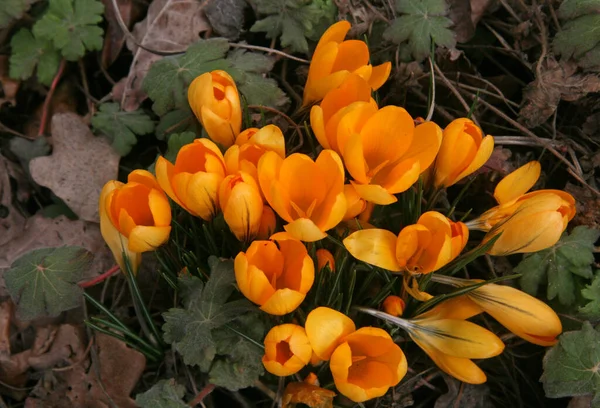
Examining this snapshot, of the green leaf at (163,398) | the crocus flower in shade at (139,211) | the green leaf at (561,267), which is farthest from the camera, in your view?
the green leaf at (561,267)

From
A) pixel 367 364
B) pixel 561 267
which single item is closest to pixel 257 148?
pixel 367 364

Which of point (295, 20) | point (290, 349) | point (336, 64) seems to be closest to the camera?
point (290, 349)

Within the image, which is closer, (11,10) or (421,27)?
(421,27)

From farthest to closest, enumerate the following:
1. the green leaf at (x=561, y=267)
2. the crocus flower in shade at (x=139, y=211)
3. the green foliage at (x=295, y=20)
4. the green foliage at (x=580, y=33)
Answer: the green foliage at (x=295, y=20)
the green foliage at (x=580, y=33)
the green leaf at (x=561, y=267)
the crocus flower in shade at (x=139, y=211)

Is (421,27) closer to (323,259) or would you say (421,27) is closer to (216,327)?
(323,259)

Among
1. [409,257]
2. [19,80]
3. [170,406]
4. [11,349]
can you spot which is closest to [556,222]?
[409,257]

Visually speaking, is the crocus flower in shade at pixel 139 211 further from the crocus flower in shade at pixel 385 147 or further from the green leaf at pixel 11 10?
the green leaf at pixel 11 10

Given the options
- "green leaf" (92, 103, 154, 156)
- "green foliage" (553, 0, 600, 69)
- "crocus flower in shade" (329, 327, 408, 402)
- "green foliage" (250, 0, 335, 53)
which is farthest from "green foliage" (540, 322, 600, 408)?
"green leaf" (92, 103, 154, 156)

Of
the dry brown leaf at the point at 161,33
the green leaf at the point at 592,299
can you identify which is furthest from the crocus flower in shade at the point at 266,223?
the dry brown leaf at the point at 161,33
